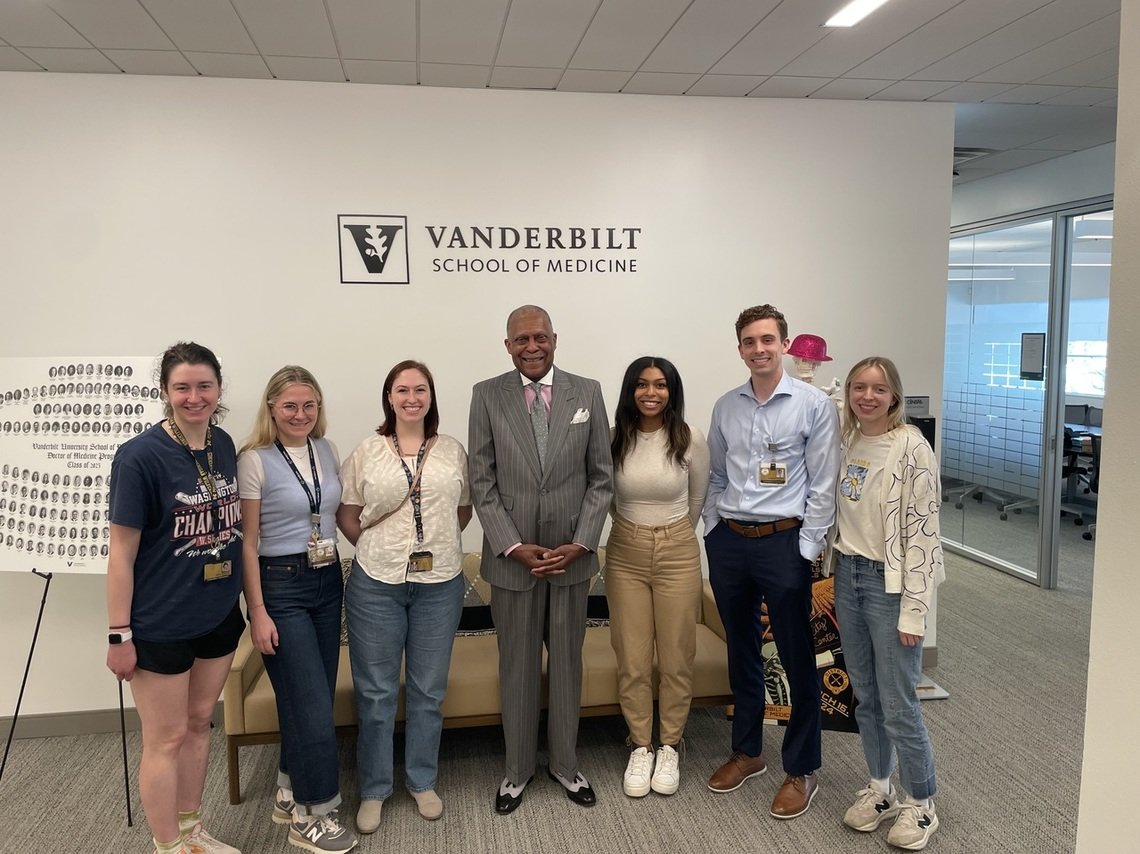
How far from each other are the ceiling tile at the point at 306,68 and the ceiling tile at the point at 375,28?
0.46 ft

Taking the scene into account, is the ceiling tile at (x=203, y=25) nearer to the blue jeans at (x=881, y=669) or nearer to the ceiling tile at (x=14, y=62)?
the ceiling tile at (x=14, y=62)

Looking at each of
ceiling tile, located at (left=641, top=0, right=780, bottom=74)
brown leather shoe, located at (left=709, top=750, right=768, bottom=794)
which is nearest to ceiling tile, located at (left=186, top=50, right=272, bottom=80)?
ceiling tile, located at (left=641, top=0, right=780, bottom=74)

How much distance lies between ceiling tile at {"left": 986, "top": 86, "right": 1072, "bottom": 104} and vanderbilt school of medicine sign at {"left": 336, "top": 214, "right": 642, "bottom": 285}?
203cm

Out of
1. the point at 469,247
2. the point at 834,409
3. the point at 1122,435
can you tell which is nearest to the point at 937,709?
the point at 834,409

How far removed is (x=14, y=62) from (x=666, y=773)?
3.97 metres

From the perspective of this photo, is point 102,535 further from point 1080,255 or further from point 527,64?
point 1080,255

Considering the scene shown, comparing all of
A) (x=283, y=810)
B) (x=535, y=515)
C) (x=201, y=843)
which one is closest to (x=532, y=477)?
(x=535, y=515)

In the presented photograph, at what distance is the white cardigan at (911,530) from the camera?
8.13ft

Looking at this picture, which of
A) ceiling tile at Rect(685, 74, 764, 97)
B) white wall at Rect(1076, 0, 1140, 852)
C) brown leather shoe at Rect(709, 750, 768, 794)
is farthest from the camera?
ceiling tile at Rect(685, 74, 764, 97)

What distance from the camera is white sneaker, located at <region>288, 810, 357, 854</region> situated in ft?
8.69

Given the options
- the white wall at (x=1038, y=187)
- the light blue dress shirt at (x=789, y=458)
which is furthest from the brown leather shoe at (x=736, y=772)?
the white wall at (x=1038, y=187)

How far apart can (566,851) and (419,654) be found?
85 cm

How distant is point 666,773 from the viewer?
3.02 m

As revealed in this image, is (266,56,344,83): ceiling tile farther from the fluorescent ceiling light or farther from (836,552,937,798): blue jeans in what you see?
(836,552,937,798): blue jeans
